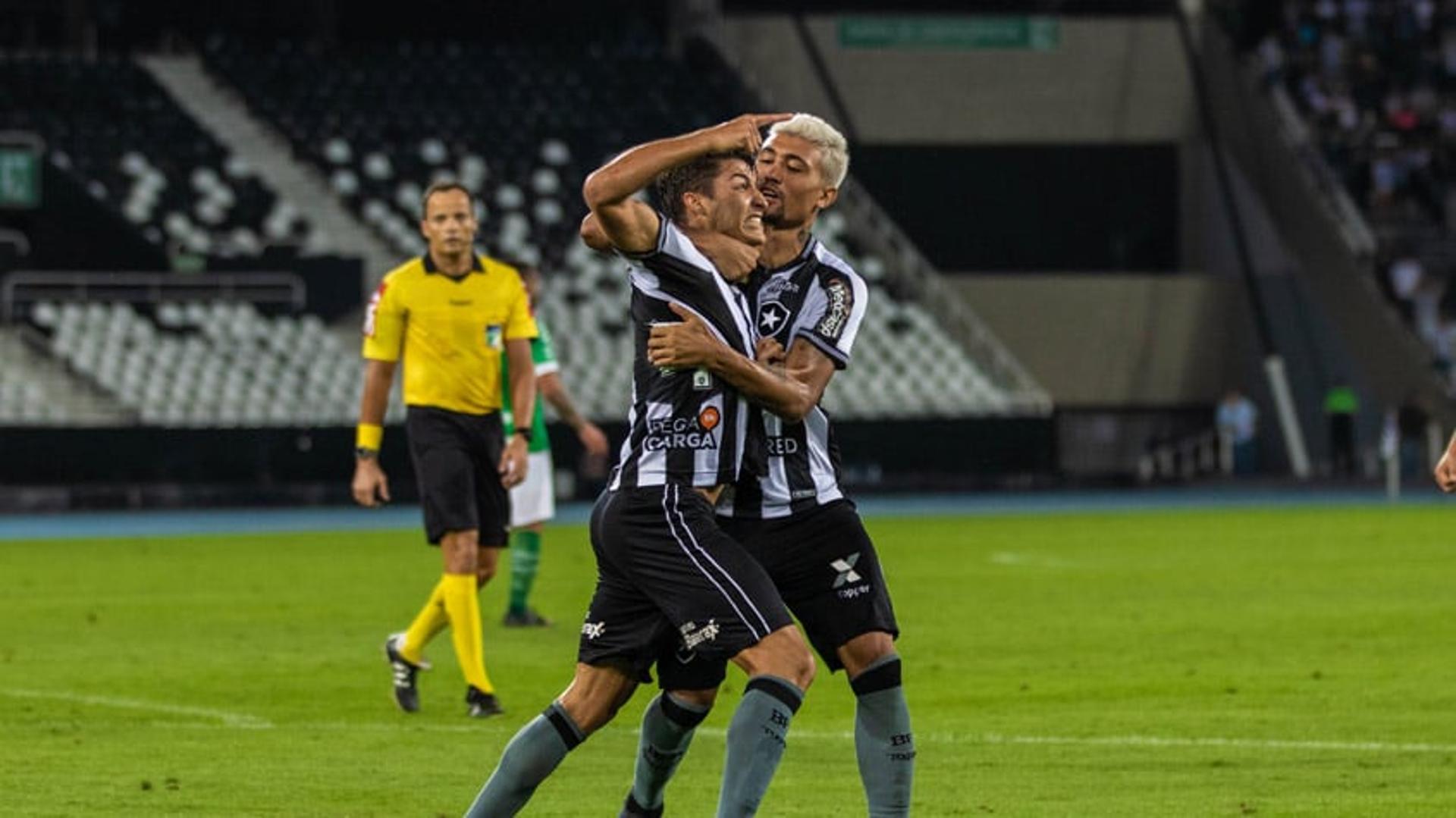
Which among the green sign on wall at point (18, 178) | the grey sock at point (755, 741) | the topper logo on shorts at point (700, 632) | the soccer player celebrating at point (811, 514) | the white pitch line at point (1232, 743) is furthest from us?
the green sign on wall at point (18, 178)

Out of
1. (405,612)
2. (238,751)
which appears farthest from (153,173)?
(238,751)

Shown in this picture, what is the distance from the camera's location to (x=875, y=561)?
27.9 feet

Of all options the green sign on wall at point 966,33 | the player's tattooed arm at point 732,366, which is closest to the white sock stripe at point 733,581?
the player's tattooed arm at point 732,366

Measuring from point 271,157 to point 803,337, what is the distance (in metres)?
37.3

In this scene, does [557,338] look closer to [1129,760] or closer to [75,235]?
[75,235]

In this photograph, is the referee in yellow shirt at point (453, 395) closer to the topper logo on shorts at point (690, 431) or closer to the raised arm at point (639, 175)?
the topper logo on shorts at point (690, 431)

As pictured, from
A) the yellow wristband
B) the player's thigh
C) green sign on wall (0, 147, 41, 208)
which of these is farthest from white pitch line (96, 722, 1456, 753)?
green sign on wall (0, 147, 41, 208)

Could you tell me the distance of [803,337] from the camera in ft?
27.5

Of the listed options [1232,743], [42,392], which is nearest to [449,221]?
[1232,743]

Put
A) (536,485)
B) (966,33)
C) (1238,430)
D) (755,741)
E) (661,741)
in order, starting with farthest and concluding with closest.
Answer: (966,33) < (1238,430) < (536,485) < (661,741) < (755,741)

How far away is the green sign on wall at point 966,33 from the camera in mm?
50000

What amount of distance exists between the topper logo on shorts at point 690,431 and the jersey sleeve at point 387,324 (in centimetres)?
539

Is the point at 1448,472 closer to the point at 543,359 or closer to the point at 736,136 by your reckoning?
the point at 736,136

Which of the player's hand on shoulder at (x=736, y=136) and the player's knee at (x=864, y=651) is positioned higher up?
the player's hand on shoulder at (x=736, y=136)
